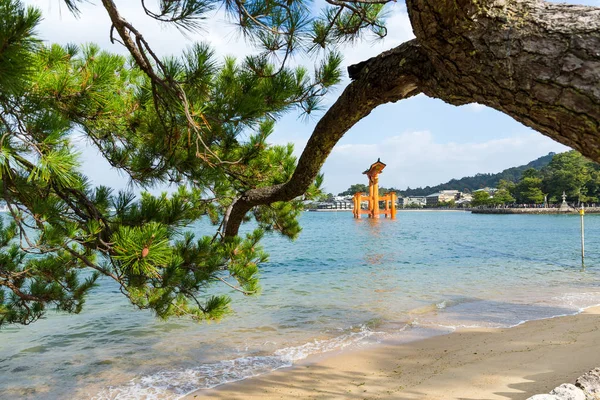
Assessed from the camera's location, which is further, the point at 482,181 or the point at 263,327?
the point at 482,181

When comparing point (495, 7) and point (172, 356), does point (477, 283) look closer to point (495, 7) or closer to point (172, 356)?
point (172, 356)

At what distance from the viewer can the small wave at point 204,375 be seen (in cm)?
357

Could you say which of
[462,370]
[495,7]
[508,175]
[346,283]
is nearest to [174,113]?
[495,7]

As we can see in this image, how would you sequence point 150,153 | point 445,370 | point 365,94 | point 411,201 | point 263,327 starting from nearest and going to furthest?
point 365,94 → point 150,153 → point 445,370 → point 263,327 → point 411,201

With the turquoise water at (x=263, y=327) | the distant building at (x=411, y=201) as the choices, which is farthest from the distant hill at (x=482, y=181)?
the turquoise water at (x=263, y=327)

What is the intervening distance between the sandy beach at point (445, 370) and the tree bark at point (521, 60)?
8.18 ft

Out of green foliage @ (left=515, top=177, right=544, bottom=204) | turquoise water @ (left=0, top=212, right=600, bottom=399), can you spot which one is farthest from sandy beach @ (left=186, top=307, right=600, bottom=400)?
green foliage @ (left=515, top=177, right=544, bottom=204)

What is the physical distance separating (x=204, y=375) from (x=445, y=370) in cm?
210

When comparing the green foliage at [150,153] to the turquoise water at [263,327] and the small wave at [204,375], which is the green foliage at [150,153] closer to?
the small wave at [204,375]

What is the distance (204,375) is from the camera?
12.8 feet

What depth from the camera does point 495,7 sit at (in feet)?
3.18

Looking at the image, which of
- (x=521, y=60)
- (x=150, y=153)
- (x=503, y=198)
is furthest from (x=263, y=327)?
(x=503, y=198)

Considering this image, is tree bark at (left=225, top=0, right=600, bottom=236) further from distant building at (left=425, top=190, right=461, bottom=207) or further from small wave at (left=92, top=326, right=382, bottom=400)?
distant building at (left=425, top=190, right=461, bottom=207)

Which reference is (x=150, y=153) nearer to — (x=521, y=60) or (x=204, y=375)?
(x=521, y=60)
